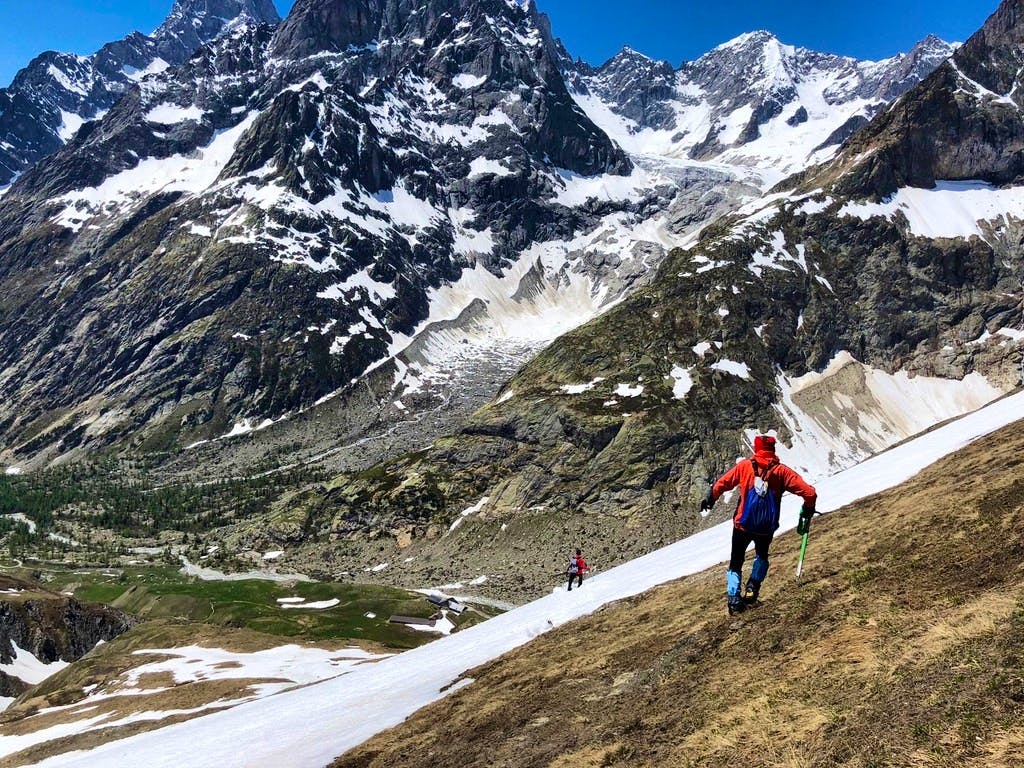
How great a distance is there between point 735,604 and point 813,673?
495 cm

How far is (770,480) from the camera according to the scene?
14938 mm

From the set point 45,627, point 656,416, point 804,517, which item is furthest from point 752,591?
point 656,416

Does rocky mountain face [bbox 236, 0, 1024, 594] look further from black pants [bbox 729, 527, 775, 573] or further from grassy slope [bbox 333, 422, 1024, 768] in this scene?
black pants [bbox 729, 527, 775, 573]

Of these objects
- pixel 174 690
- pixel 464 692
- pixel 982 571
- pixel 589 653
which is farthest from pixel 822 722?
pixel 174 690

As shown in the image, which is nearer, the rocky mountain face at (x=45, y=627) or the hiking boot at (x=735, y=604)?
the hiking boot at (x=735, y=604)

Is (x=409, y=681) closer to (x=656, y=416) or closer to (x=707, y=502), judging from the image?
(x=707, y=502)

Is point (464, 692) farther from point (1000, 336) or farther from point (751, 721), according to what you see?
point (1000, 336)

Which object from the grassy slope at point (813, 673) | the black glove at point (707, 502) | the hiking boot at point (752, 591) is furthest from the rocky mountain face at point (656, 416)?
the black glove at point (707, 502)

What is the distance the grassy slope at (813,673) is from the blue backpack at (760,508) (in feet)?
6.10

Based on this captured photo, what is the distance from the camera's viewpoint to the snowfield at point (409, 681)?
2011cm

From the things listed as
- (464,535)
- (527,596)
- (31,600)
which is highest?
(31,600)

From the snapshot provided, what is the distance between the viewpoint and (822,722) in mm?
9672

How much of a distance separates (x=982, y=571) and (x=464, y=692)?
13.8 meters

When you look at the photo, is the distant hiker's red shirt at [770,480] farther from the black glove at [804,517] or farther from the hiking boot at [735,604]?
the hiking boot at [735,604]
